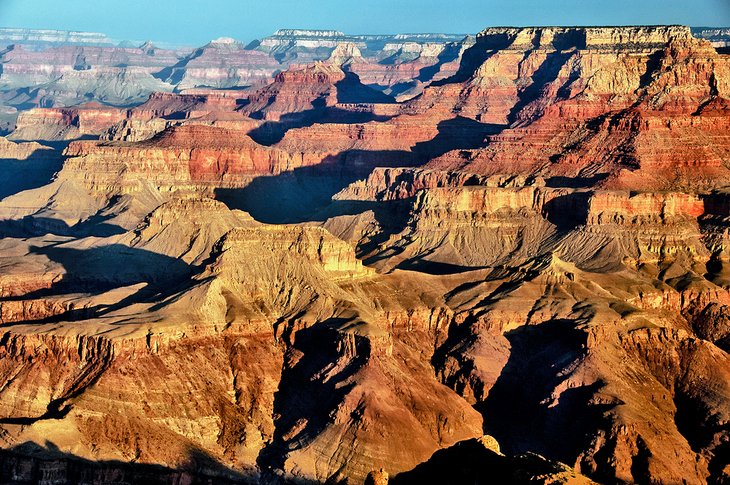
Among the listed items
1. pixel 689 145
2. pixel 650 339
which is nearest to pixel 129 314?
pixel 650 339

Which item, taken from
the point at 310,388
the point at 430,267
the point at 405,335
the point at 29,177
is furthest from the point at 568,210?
the point at 29,177

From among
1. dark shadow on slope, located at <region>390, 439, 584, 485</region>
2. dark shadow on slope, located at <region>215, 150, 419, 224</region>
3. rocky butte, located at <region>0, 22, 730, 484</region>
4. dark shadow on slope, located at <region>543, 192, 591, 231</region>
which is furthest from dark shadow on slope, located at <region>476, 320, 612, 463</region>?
dark shadow on slope, located at <region>215, 150, 419, 224</region>

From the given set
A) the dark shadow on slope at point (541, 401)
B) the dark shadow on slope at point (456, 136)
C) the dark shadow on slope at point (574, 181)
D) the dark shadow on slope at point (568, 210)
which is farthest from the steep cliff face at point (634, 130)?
the dark shadow on slope at point (541, 401)

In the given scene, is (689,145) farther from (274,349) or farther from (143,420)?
(143,420)

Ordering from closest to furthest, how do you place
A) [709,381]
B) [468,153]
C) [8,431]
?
[8,431] < [709,381] < [468,153]

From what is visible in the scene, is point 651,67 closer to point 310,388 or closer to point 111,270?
point 111,270

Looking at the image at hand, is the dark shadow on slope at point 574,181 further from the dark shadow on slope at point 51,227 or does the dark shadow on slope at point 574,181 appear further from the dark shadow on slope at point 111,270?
the dark shadow on slope at point 111,270
